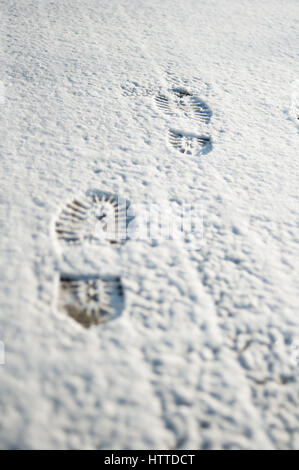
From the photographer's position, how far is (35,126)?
2.97 ft

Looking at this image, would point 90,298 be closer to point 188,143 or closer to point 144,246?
point 144,246

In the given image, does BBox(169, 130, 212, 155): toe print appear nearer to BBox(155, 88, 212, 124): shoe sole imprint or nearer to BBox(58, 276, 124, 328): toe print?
BBox(155, 88, 212, 124): shoe sole imprint

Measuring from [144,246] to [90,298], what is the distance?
158 mm

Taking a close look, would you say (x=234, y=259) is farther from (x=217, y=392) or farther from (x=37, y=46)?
(x=37, y=46)

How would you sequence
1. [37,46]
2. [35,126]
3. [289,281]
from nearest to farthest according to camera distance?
1. [289,281]
2. [35,126]
3. [37,46]

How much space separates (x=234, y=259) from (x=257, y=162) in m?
0.34

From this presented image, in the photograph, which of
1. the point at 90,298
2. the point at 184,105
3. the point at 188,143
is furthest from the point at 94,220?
the point at 184,105

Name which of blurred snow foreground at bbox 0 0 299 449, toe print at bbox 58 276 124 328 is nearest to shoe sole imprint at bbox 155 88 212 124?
blurred snow foreground at bbox 0 0 299 449

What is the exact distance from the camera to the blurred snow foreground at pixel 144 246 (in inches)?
19.7

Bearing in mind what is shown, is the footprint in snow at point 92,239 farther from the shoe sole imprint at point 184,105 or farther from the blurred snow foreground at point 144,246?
the shoe sole imprint at point 184,105

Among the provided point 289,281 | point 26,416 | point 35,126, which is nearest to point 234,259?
point 289,281

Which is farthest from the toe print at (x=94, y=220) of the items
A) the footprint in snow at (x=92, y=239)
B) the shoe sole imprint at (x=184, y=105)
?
the shoe sole imprint at (x=184, y=105)

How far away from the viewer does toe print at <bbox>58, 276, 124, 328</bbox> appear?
0.59 m

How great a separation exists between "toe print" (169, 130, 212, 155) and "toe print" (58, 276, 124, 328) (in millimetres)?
449
